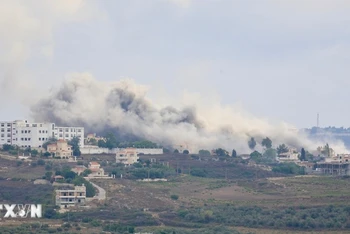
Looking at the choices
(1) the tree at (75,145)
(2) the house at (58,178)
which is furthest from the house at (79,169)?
(1) the tree at (75,145)

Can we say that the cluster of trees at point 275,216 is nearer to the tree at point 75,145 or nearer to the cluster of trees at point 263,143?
the tree at point 75,145

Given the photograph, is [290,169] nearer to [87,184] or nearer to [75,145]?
[75,145]

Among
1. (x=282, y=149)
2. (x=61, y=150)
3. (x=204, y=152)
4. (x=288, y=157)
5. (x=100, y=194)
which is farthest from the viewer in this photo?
(x=282, y=149)

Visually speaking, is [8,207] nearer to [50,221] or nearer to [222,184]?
[50,221]

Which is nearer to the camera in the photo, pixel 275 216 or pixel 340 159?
pixel 275 216

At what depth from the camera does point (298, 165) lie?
419 feet

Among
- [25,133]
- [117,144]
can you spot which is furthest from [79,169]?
[117,144]

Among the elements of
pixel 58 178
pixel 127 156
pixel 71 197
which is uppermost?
pixel 127 156

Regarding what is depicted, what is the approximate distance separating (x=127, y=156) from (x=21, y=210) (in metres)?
32.6

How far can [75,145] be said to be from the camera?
126 metres

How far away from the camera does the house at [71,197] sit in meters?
93.6

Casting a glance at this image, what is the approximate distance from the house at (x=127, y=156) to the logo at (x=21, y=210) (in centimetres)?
2979

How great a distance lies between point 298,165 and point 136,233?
50640 mm

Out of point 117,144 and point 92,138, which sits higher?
point 92,138
